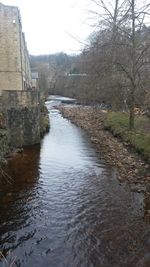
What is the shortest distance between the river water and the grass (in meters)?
2.23

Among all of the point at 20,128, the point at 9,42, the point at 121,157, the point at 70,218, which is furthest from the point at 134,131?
the point at 70,218

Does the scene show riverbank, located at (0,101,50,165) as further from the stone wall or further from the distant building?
the distant building

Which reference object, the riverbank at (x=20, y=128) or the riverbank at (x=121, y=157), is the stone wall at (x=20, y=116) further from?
the riverbank at (x=121, y=157)

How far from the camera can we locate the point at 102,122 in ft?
80.1

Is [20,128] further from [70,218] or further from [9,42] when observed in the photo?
[70,218]

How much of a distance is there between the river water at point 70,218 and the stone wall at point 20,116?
12.8ft

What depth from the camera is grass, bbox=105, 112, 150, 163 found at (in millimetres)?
14972

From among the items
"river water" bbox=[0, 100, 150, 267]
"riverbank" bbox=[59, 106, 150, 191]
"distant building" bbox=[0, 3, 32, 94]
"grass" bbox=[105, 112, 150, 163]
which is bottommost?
"river water" bbox=[0, 100, 150, 267]

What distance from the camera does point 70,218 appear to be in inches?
328

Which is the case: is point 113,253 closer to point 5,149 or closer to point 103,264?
point 103,264

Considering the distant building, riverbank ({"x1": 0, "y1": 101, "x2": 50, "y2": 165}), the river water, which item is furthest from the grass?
the distant building

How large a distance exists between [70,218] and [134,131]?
11.0 m

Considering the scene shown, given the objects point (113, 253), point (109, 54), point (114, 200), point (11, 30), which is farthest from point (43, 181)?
point (11, 30)

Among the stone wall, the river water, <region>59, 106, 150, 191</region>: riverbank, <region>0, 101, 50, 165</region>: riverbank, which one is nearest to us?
the river water
